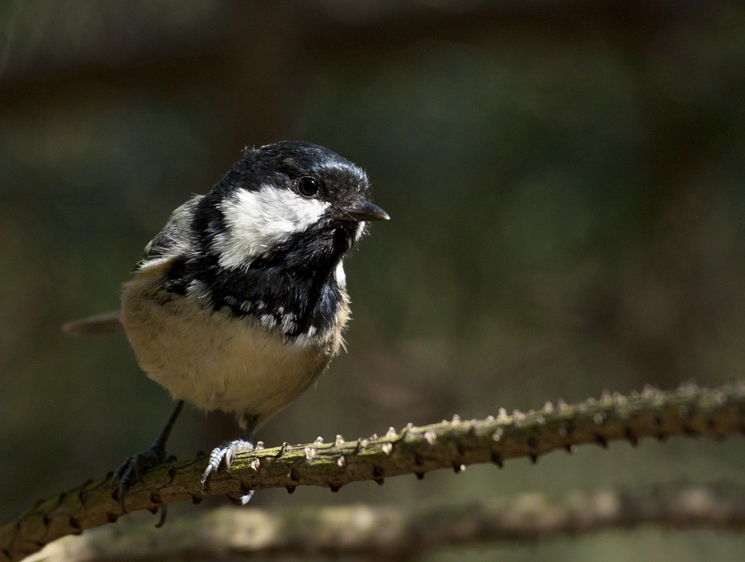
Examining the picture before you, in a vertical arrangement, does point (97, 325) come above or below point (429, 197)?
below

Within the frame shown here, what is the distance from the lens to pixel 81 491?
1415mm

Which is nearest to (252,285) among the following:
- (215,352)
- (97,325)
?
(215,352)

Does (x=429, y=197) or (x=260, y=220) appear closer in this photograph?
(x=260, y=220)

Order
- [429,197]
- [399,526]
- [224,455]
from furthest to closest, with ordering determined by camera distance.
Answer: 1. [429,197]
2. [399,526]
3. [224,455]

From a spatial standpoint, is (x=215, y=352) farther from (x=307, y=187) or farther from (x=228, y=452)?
(x=307, y=187)

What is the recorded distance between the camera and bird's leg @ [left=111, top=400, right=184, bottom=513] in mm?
1428

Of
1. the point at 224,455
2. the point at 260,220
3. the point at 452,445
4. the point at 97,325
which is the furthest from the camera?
the point at 97,325

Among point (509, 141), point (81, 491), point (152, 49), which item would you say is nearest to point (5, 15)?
point (152, 49)

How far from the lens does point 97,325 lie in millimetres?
2135

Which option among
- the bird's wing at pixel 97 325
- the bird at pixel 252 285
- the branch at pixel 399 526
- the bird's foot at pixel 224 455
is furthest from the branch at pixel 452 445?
the bird's wing at pixel 97 325

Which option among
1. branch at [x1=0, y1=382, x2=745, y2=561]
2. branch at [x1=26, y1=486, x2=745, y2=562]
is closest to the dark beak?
branch at [x1=0, y1=382, x2=745, y2=561]

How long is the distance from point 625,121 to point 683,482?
1201 millimetres

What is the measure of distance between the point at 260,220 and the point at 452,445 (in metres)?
0.96

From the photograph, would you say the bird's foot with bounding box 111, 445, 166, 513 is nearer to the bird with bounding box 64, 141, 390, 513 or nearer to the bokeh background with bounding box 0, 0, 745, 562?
the bird with bounding box 64, 141, 390, 513
